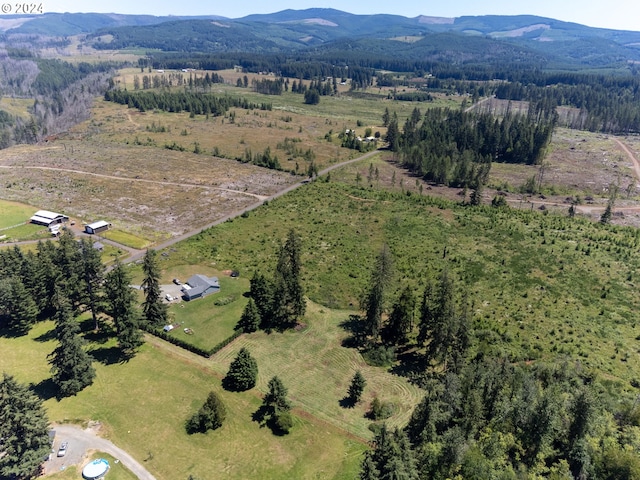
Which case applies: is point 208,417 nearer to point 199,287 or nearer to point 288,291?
point 288,291

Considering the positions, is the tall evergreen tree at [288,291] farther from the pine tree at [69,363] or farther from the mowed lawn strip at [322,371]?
the pine tree at [69,363]

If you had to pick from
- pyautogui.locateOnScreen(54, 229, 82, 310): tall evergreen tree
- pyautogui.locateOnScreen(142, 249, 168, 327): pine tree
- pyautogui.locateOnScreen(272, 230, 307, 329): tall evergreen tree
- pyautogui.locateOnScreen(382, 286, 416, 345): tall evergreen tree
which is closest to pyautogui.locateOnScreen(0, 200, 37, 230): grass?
pyautogui.locateOnScreen(54, 229, 82, 310): tall evergreen tree

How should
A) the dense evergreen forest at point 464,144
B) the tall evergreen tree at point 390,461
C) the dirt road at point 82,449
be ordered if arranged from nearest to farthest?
1. the tall evergreen tree at point 390,461
2. the dirt road at point 82,449
3. the dense evergreen forest at point 464,144

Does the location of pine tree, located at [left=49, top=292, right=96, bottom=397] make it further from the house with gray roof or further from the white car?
the house with gray roof

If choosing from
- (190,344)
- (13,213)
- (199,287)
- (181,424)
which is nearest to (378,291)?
(190,344)


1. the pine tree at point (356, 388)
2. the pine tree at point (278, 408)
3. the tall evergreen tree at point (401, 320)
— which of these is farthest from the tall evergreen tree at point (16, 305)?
the tall evergreen tree at point (401, 320)

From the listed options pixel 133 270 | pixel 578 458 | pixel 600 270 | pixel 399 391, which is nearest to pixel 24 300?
pixel 133 270
